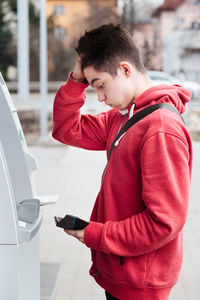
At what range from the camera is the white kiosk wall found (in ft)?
4.42

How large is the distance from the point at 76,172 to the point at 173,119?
17.4 feet

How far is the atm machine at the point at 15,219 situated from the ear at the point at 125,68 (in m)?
0.39

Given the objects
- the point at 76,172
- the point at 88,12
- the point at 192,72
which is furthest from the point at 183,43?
the point at 88,12

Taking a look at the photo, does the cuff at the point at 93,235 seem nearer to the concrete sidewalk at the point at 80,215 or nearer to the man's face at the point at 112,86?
the man's face at the point at 112,86

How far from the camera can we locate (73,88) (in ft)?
5.32

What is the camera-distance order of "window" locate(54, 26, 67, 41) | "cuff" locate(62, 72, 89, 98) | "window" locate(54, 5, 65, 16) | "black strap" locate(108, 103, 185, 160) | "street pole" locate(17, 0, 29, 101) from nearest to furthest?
1. "black strap" locate(108, 103, 185, 160)
2. "cuff" locate(62, 72, 89, 98)
3. "street pole" locate(17, 0, 29, 101)
4. "window" locate(54, 26, 67, 41)
5. "window" locate(54, 5, 65, 16)

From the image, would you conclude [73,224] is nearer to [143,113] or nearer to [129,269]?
[129,269]

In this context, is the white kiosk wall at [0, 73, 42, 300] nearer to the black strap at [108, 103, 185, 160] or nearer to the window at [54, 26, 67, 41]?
the black strap at [108, 103, 185, 160]

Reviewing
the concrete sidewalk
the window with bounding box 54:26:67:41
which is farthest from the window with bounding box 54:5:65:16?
the concrete sidewalk

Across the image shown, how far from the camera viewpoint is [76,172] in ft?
21.5

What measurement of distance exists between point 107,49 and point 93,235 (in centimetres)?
56

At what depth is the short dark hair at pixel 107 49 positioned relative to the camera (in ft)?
4.59

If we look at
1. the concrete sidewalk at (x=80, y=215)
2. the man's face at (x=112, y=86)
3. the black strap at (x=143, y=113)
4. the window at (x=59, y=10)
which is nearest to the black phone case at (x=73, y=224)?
the black strap at (x=143, y=113)

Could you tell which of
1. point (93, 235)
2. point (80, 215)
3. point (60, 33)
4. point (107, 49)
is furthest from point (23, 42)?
point (60, 33)
